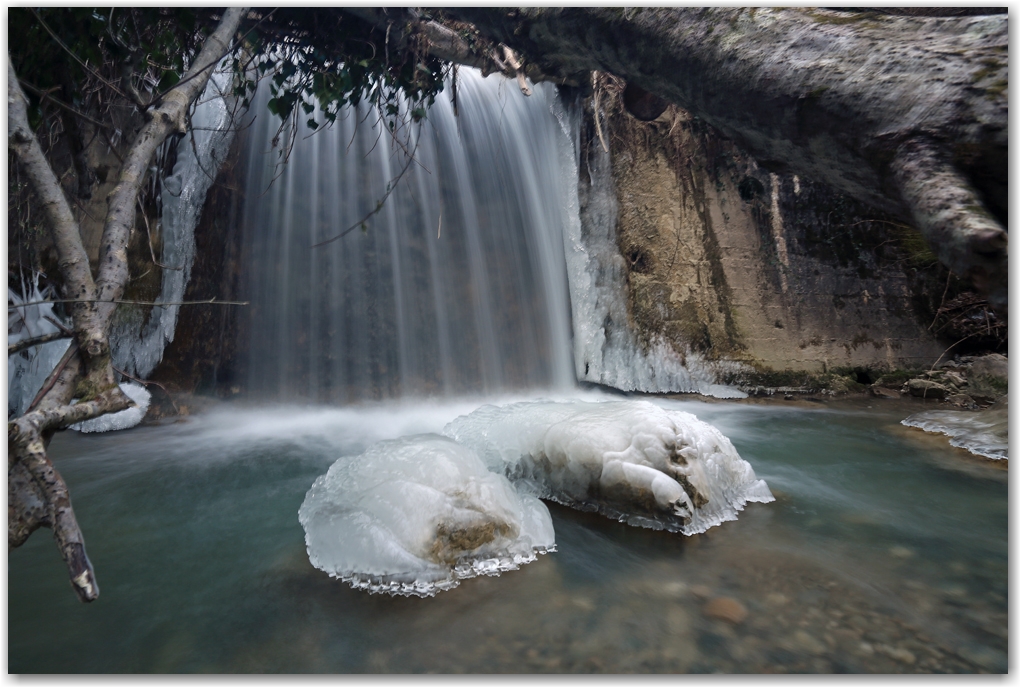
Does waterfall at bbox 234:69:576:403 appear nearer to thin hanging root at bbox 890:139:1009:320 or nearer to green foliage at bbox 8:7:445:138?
green foliage at bbox 8:7:445:138

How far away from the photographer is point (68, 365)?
128 centimetres

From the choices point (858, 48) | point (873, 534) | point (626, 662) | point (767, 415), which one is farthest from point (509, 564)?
point (767, 415)

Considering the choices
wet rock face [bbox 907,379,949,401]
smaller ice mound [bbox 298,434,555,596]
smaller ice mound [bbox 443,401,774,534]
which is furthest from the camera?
wet rock face [bbox 907,379,949,401]

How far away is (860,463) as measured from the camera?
3311mm

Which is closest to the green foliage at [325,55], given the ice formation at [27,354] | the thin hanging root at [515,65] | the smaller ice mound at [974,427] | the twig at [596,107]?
the thin hanging root at [515,65]

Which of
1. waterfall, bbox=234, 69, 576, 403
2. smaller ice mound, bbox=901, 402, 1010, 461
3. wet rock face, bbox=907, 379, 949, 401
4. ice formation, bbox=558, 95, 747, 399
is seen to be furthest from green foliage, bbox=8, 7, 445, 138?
wet rock face, bbox=907, 379, 949, 401

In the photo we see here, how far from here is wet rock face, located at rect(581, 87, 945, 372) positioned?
5797 mm

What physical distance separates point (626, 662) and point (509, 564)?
2.01ft

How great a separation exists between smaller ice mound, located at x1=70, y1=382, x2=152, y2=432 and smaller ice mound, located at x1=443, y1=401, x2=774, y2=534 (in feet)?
10.9

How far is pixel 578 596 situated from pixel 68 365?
1628 millimetres

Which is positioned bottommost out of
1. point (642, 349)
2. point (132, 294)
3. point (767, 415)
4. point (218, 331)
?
point (767, 415)

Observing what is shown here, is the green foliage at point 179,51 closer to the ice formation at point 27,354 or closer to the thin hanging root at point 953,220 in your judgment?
the ice formation at point 27,354

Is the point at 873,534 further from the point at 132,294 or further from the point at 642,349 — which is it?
the point at 132,294

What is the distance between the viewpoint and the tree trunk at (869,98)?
4.37ft
